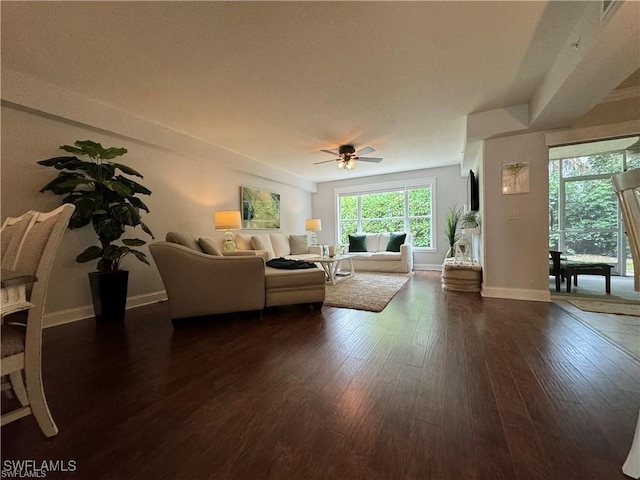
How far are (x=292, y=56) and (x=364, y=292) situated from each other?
285cm

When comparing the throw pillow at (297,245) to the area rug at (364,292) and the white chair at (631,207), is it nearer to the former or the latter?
the area rug at (364,292)

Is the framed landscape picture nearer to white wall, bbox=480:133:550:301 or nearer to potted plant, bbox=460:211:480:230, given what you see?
potted plant, bbox=460:211:480:230

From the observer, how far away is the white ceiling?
1738mm

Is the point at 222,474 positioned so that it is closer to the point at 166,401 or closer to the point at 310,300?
the point at 166,401

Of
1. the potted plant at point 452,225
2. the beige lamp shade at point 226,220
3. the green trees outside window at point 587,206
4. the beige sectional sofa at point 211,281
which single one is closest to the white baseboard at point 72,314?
the beige sectional sofa at point 211,281

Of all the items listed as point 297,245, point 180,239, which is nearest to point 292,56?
point 180,239

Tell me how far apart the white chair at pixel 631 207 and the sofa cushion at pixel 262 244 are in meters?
4.16

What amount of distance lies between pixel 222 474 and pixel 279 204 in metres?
5.41

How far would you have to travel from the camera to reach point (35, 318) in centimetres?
105

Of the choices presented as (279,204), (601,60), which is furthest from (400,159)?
(601,60)

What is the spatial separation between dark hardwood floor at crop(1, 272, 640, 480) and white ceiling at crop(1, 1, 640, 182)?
2.30 metres

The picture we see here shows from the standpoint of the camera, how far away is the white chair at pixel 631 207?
94 cm

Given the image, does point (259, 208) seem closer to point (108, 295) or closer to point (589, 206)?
point (108, 295)

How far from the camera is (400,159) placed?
530 cm
